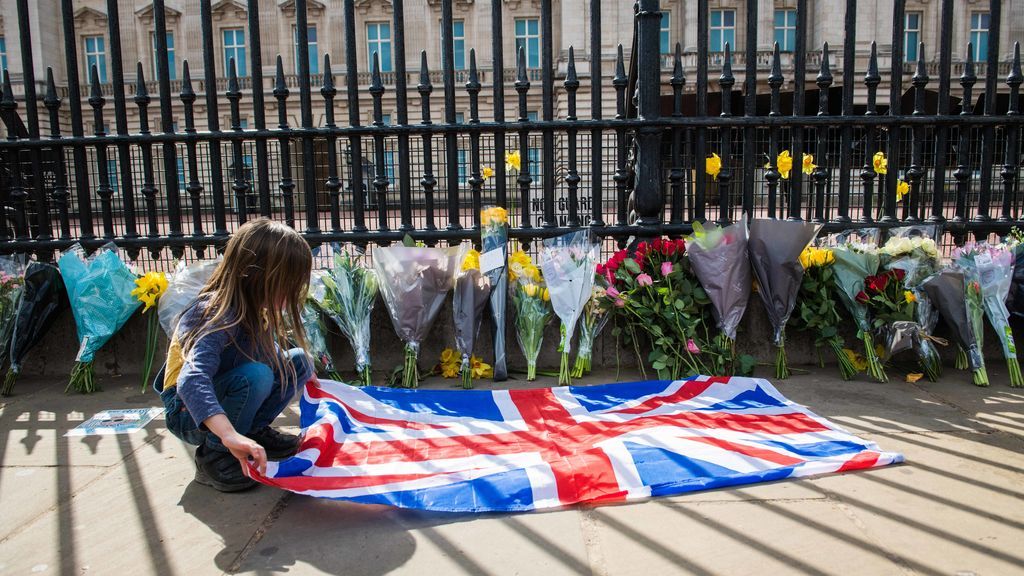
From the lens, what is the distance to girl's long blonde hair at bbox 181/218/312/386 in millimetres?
2439

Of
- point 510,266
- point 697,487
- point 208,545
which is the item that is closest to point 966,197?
point 510,266

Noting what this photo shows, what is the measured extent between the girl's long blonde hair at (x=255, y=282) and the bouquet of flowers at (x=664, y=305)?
78.0 inches

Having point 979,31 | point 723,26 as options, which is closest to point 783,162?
point 723,26

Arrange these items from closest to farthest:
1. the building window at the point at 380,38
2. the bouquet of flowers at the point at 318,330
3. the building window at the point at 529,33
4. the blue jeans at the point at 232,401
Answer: the blue jeans at the point at 232,401 < the bouquet of flowers at the point at 318,330 < the building window at the point at 529,33 < the building window at the point at 380,38

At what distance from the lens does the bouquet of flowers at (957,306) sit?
3.82m

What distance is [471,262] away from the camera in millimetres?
3984

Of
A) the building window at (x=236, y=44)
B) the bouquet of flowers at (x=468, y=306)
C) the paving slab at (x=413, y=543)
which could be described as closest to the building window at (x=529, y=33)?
the building window at (x=236, y=44)

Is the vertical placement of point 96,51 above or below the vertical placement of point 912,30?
above

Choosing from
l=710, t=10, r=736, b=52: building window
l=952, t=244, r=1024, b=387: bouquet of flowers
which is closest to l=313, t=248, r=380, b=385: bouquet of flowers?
l=952, t=244, r=1024, b=387: bouquet of flowers

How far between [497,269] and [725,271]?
1.31 metres

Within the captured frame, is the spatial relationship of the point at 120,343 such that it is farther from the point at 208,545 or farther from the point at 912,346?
the point at 912,346

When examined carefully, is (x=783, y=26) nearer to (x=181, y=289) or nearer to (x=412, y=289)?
(x=412, y=289)

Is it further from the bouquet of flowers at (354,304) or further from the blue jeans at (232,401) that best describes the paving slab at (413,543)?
the bouquet of flowers at (354,304)

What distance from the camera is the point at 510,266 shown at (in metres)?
4.15
